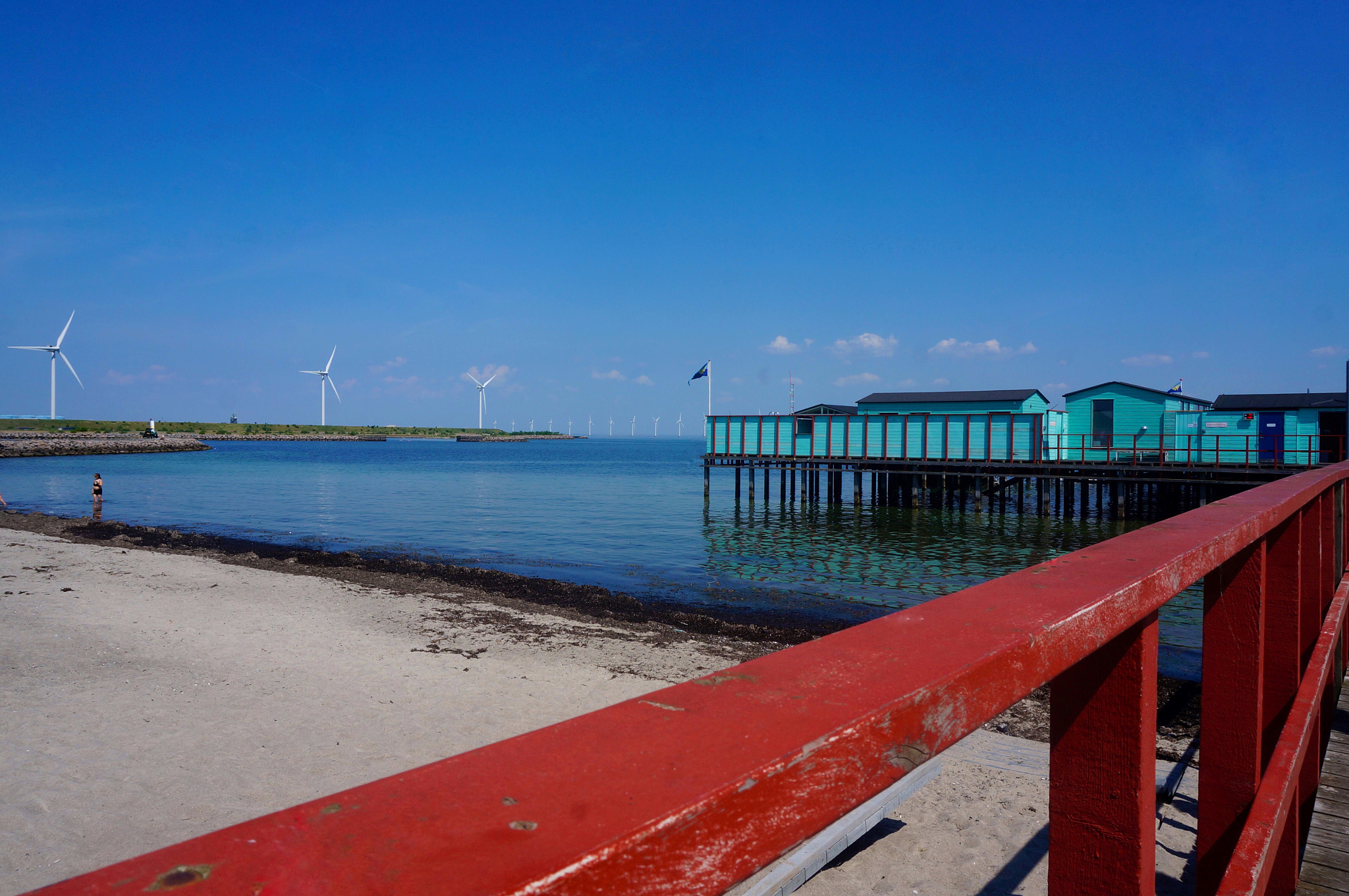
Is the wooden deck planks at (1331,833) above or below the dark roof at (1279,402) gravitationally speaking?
below

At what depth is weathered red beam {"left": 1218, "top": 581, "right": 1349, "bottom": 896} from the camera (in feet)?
5.88

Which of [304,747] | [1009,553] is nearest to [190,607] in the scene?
[304,747]

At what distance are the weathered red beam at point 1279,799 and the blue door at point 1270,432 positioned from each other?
39825mm

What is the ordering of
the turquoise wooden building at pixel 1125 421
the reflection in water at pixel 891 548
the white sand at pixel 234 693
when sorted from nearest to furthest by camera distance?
the white sand at pixel 234 693, the reflection in water at pixel 891 548, the turquoise wooden building at pixel 1125 421

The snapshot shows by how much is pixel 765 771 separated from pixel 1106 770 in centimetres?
80

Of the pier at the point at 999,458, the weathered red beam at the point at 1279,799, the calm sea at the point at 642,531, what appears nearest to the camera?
the weathered red beam at the point at 1279,799

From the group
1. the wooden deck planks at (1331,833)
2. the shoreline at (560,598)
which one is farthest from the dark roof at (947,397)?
the wooden deck planks at (1331,833)

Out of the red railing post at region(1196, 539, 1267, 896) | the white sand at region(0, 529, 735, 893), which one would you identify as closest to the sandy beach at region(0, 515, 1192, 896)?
the white sand at region(0, 529, 735, 893)

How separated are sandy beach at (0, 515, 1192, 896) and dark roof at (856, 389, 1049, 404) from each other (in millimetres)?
33119

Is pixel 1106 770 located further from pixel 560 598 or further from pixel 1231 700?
pixel 560 598

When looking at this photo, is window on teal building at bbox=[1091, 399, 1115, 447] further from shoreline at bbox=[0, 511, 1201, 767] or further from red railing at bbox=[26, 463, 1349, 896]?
red railing at bbox=[26, 463, 1349, 896]

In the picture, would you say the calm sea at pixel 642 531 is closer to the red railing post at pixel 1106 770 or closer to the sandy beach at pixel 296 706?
the sandy beach at pixel 296 706

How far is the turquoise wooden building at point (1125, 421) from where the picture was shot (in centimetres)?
3894

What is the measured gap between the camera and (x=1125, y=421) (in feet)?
134
